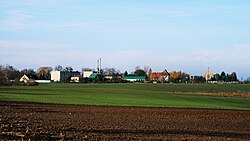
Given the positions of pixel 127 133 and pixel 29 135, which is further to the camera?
pixel 127 133

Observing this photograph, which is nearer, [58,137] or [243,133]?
[58,137]

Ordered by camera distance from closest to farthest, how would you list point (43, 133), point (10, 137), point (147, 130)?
Answer: point (10, 137)
point (43, 133)
point (147, 130)

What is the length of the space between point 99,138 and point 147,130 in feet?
17.5

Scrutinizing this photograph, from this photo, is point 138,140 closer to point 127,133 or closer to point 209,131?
point 127,133

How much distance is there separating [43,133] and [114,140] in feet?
11.6

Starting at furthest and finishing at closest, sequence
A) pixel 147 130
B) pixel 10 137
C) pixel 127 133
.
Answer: pixel 147 130, pixel 127 133, pixel 10 137

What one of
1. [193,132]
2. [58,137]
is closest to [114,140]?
[58,137]

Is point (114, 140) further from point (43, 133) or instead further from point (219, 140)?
point (219, 140)

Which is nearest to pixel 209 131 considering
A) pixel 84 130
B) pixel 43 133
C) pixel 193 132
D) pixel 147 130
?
pixel 193 132

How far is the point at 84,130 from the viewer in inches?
928

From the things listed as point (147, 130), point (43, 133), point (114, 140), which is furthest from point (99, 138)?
point (147, 130)

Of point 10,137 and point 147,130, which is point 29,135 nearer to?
point 10,137

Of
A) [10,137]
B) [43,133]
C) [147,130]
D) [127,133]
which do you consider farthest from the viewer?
[147,130]

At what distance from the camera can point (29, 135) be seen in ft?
65.5
